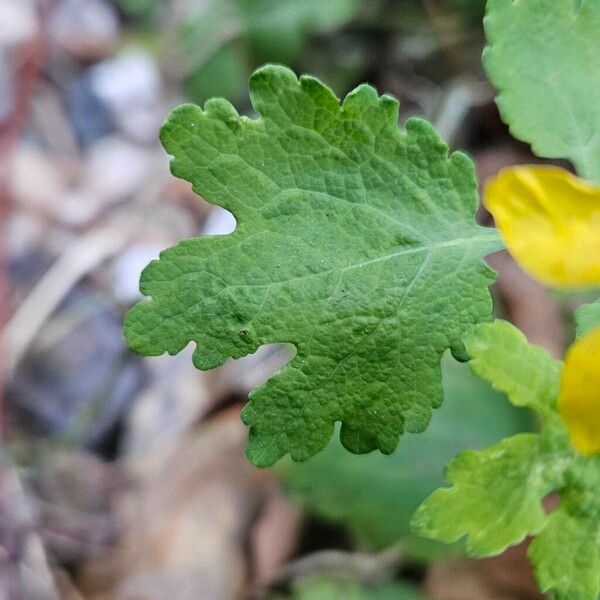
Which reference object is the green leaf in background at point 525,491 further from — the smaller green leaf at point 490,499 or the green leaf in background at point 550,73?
the green leaf in background at point 550,73

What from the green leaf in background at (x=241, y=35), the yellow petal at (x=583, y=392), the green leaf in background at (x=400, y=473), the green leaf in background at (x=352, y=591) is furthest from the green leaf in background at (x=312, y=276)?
the green leaf in background at (x=241, y=35)

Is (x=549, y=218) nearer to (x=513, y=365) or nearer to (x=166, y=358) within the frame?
(x=513, y=365)

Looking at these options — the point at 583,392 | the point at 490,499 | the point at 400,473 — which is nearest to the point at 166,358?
the point at 400,473

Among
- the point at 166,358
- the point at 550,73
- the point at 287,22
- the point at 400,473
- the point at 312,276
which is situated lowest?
the point at 400,473

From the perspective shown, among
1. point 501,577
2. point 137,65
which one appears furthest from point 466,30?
point 501,577

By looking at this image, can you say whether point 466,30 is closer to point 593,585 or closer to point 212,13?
point 212,13

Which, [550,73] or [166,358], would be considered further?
[166,358]

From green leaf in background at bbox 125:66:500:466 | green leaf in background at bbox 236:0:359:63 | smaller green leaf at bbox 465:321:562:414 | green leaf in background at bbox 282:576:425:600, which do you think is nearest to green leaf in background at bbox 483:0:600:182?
green leaf in background at bbox 125:66:500:466
